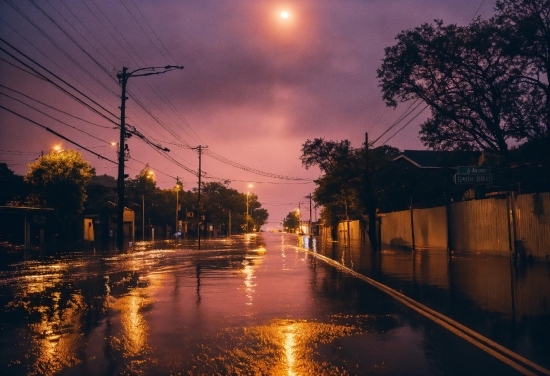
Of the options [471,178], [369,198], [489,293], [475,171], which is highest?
[369,198]

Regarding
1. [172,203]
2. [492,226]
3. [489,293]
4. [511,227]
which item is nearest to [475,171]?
[511,227]

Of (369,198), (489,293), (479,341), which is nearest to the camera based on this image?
(479,341)

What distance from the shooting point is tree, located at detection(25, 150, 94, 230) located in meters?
49.7

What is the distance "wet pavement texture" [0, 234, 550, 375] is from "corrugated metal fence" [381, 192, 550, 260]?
3162 millimetres

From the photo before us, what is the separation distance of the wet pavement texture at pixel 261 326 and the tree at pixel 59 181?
35421 millimetres

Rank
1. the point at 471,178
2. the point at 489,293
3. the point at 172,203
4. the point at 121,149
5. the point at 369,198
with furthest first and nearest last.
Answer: the point at 172,203 → the point at 369,198 → the point at 121,149 → the point at 471,178 → the point at 489,293

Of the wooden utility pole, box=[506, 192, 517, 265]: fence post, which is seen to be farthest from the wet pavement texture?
the wooden utility pole

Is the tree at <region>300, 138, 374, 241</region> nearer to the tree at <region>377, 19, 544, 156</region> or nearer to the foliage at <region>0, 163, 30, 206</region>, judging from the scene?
the tree at <region>377, 19, 544, 156</region>

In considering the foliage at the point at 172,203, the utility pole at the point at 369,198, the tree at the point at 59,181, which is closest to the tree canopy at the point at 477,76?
the utility pole at the point at 369,198

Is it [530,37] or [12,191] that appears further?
[12,191]

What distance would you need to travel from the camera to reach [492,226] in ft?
76.4

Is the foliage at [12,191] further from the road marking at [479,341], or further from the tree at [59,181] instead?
the road marking at [479,341]

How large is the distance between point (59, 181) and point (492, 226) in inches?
1537

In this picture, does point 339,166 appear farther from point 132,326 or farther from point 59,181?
point 132,326
